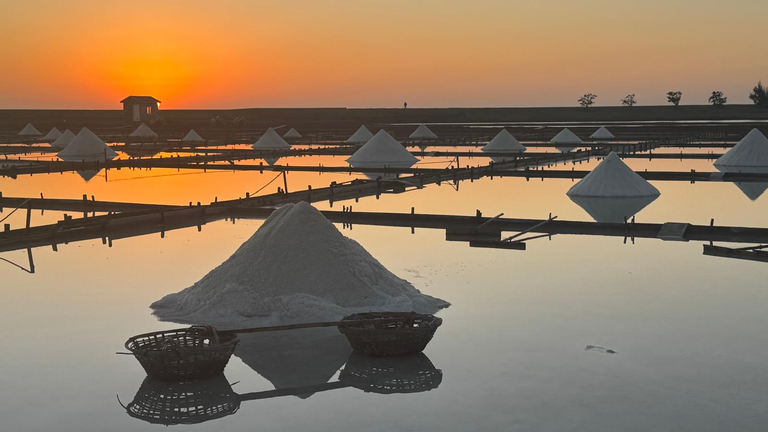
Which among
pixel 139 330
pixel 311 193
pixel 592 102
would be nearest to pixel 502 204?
pixel 311 193

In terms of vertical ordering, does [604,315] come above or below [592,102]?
below

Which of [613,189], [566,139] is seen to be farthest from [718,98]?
[613,189]

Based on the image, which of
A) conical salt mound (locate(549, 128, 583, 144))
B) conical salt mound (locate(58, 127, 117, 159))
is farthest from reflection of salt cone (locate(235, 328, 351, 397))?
conical salt mound (locate(549, 128, 583, 144))

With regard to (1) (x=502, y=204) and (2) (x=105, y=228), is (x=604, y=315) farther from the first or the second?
(1) (x=502, y=204)

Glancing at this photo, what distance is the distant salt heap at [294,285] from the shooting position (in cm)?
671

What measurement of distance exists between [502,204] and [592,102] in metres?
94.4

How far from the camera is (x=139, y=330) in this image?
21.7 feet

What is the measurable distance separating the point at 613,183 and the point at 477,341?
10247 mm

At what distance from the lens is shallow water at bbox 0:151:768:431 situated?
4.78 metres

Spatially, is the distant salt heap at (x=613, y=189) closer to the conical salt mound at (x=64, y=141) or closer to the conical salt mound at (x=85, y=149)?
the conical salt mound at (x=85, y=149)

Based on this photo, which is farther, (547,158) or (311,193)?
(547,158)

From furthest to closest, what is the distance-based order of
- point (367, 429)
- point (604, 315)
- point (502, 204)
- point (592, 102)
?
point (592, 102), point (502, 204), point (604, 315), point (367, 429)

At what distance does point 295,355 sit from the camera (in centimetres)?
591

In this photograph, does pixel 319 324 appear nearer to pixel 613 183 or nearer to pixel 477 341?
pixel 477 341
